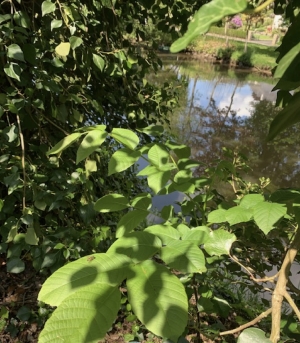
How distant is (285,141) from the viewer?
28.5 ft

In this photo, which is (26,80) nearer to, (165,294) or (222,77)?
(165,294)

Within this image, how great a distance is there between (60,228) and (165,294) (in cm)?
107

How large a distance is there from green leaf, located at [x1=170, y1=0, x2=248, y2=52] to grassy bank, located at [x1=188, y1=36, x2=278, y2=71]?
18324 millimetres

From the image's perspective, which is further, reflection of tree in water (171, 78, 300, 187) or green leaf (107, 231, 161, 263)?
reflection of tree in water (171, 78, 300, 187)

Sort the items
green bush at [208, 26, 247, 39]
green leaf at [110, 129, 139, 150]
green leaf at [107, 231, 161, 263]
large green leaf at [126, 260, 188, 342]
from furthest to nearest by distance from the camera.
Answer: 1. green bush at [208, 26, 247, 39]
2. green leaf at [110, 129, 139, 150]
3. green leaf at [107, 231, 161, 263]
4. large green leaf at [126, 260, 188, 342]

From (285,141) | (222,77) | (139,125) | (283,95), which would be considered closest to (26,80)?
(139,125)

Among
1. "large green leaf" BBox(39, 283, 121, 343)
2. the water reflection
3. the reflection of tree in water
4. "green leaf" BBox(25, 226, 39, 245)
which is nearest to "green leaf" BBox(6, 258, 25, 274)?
"green leaf" BBox(25, 226, 39, 245)

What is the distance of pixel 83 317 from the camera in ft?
1.38

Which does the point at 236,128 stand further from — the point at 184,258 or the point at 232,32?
the point at 232,32

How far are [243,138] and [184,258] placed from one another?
340 inches

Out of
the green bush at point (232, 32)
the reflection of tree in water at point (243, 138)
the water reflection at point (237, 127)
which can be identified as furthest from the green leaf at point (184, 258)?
the green bush at point (232, 32)

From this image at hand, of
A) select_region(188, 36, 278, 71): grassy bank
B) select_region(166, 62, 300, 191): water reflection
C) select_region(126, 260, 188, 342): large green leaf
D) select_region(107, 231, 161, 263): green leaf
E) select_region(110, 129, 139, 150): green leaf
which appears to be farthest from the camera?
select_region(188, 36, 278, 71): grassy bank

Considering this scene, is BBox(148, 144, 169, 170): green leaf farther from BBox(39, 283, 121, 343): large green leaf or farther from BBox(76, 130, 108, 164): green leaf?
BBox(39, 283, 121, 343): large green leaf

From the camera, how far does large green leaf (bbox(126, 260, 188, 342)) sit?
436 millimetres
